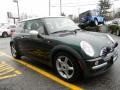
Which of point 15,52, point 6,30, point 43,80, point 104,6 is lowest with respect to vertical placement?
point 43,80

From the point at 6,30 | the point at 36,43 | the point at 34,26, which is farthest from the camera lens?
the point at 6,30

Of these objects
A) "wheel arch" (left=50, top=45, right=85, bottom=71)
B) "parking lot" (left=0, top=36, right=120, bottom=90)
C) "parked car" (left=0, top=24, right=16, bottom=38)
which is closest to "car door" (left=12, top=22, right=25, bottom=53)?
"parking lot" (left=0, top=36, right=120, bottom=90)

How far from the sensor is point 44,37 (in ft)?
17.4

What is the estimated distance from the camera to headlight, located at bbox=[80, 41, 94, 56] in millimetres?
4339

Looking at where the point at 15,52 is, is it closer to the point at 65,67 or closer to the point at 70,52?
the point at 65,67

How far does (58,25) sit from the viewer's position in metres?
5.68

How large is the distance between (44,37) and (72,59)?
1160 millimetres

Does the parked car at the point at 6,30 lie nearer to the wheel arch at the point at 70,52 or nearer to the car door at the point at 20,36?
the car door at the point at 20,36

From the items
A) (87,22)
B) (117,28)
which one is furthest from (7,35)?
(117,28)

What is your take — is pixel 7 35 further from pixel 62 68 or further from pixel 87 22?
pixel 62 68

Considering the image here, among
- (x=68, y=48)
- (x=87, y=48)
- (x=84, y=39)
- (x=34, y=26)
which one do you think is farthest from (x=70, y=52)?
(x=34, y=26)

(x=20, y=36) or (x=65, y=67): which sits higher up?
(x=20, y=36)

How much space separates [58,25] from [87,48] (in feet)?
5.07

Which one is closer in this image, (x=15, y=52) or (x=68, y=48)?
(x=68, y=48)
